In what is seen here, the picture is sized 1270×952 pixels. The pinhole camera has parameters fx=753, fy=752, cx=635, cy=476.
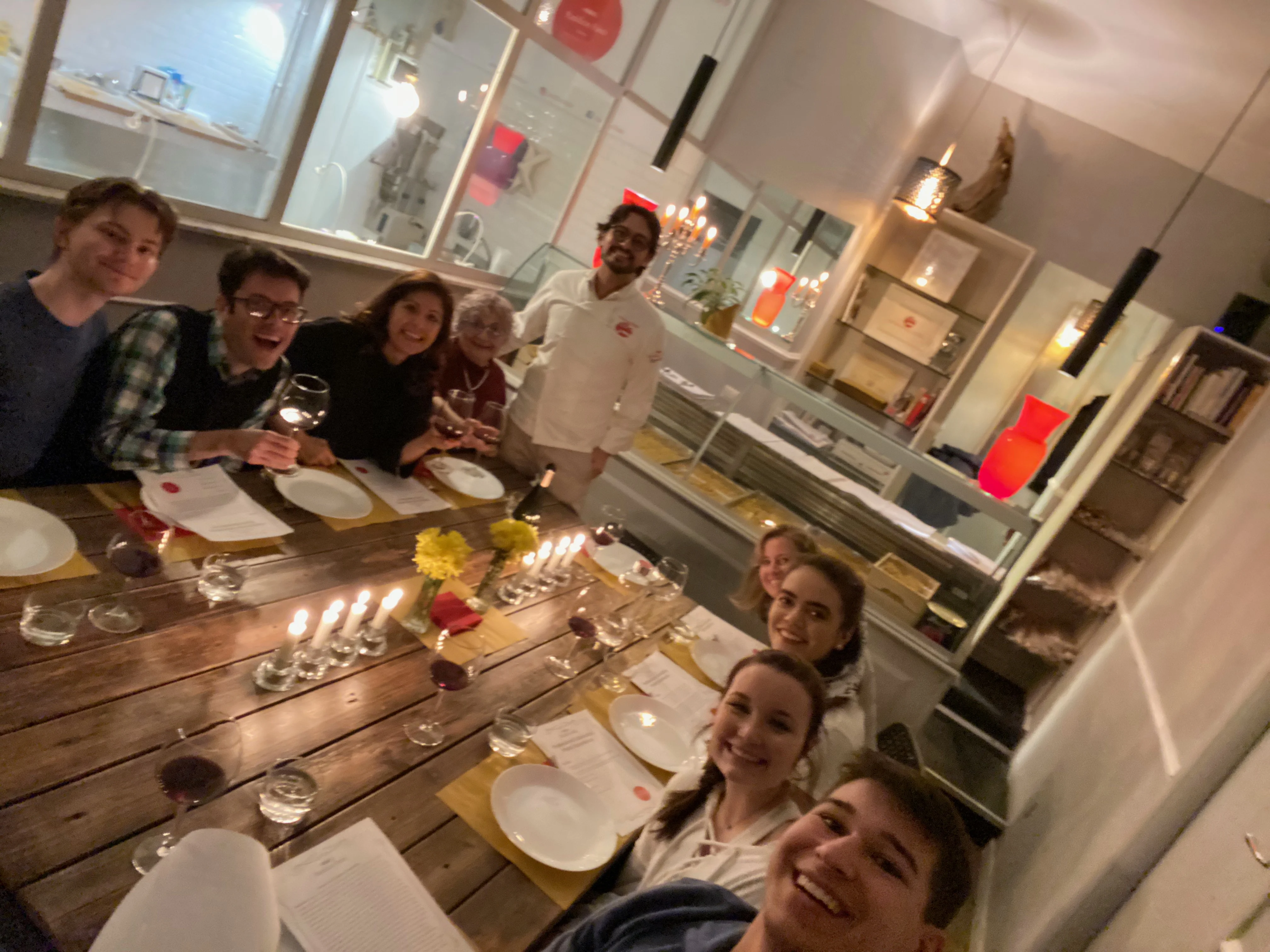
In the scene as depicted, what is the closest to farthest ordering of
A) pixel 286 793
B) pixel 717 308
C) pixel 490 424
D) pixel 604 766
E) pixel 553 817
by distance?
pixel 286 793
pixel 553 817
pixel 604 766
pixel 490 424
pixel 717 308

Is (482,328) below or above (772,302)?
below

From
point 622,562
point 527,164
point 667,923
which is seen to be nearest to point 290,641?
point 667,923

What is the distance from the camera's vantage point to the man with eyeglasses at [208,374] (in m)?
1.73

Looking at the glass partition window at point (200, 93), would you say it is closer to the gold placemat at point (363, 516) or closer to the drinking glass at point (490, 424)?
the drinking glass at point (490, 424)

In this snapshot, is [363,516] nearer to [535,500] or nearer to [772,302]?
[535,500]

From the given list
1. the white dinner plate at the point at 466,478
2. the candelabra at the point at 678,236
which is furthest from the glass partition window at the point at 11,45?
the candelabra at the point at 678,236

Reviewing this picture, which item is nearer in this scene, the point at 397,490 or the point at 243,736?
the point at 243,736

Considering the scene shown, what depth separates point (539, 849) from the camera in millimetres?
1354

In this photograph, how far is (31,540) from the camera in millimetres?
1354

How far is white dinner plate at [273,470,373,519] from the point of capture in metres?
1.95

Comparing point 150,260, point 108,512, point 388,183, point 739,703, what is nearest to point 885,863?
point 739,703

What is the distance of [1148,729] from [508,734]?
2.34 metres

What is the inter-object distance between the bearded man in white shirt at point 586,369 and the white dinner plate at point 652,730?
3.98ft

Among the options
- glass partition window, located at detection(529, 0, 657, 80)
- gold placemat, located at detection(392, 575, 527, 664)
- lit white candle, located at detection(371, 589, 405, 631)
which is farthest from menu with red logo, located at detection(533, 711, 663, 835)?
glass partition window, located at detection(529, 0, 657, 80)
